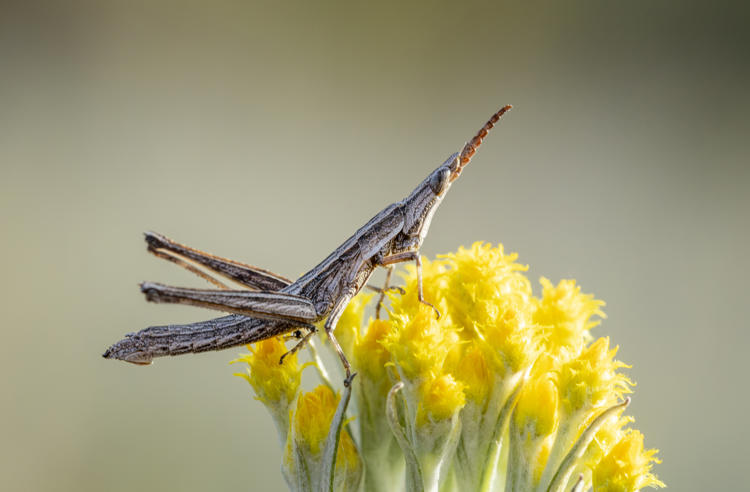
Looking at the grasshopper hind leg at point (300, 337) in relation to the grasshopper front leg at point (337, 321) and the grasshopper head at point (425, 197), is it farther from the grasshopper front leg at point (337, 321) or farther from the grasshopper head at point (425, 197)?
the grasshopper head at point (425, 197)

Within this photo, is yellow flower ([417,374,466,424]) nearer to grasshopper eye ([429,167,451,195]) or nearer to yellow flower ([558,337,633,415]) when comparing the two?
yellow flower ([558,337,633,415])

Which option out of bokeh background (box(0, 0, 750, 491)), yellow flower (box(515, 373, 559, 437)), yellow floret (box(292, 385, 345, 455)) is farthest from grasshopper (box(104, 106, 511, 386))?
bokeh background (box(0, 0, 750, 491))

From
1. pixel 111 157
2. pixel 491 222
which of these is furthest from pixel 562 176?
pixel 111 157

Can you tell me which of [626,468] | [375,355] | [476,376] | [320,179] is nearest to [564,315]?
[476,376]

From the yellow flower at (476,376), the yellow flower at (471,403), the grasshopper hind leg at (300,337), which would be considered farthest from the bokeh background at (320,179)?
the yellow flower at (476,376)

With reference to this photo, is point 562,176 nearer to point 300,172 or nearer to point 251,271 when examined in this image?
point 300,172

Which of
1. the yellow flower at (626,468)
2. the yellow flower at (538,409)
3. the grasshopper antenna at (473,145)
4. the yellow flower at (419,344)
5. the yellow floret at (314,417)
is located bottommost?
the yellow flower at (626,468)
